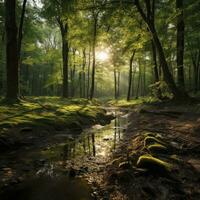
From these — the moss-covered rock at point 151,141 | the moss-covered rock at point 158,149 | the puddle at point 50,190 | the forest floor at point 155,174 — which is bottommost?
the puddle at point 50,190

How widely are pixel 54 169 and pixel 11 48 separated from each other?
421 inches

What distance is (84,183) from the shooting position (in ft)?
16.4

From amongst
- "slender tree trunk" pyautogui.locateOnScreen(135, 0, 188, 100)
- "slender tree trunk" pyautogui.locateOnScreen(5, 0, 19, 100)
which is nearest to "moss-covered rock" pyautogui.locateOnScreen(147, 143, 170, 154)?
"slender tree trunk" pyautogui.locateOnScreen(135, 0, 188, 100)

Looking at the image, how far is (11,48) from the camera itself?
561 inches

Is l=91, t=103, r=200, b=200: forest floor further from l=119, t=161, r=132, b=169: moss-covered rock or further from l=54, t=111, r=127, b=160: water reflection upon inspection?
l=54, t=111, r=127, b=160: water reflection

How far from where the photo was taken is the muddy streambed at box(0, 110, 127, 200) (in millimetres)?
4613

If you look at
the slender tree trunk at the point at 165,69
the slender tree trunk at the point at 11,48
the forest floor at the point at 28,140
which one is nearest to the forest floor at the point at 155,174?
the forest floor at the point at 28,140

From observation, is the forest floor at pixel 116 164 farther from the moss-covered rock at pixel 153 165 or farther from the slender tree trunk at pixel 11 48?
the slender tree trunk at pixel 11 48

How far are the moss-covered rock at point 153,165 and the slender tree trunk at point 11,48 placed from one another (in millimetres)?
11325

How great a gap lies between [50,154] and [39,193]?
8.98 feet

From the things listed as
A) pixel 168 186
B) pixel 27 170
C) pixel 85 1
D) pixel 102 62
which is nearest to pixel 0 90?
pixel 102 62

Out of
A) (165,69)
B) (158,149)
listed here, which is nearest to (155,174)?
(158,149)

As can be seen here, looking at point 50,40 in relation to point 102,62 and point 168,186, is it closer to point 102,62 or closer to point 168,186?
point 102,62

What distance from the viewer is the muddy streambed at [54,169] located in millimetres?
4613
